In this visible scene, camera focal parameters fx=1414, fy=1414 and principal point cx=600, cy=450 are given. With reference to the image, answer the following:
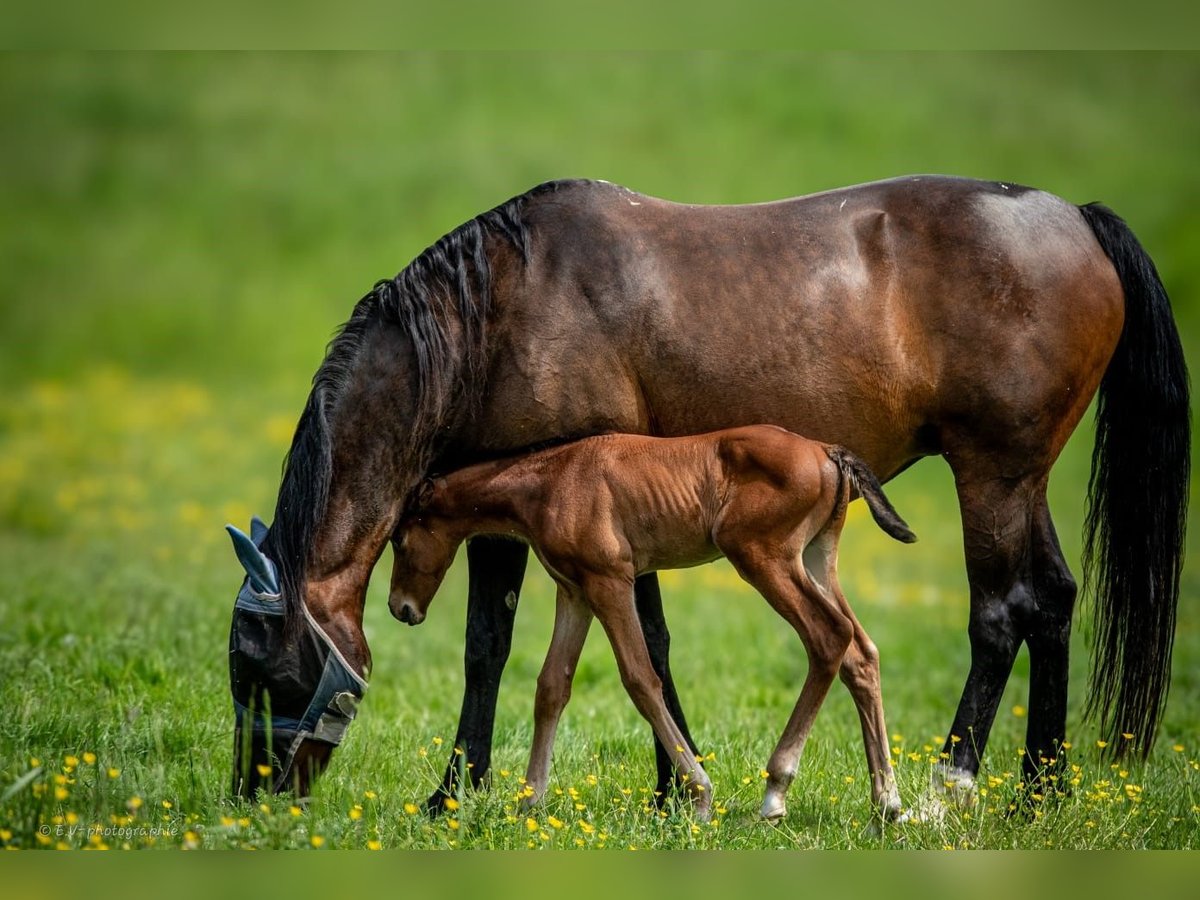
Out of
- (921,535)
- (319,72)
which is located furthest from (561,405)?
(319,72)

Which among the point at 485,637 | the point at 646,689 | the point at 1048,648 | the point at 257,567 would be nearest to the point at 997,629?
the point at 1048,648

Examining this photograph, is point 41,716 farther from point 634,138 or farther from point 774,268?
point 634,138

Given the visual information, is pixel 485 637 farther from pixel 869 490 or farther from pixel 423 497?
pixel 869 490

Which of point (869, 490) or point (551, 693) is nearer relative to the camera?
point (869, 490)

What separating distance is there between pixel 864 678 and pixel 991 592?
83cm

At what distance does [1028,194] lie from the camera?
6.00 metres

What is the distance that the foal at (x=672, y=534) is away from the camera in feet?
17.0

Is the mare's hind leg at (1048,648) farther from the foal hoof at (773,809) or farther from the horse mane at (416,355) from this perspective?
the horse mane at (416,355)

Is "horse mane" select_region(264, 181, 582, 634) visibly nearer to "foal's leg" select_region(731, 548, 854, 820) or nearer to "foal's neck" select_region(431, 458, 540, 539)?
"foal's neck" select_region(431, 458, 540, 539)

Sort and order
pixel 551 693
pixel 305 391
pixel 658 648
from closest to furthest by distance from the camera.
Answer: pixel 551 693 < pixel 658 648 < pixel 305 391

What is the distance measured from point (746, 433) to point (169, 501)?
11.0 metres

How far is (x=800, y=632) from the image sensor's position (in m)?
5.26

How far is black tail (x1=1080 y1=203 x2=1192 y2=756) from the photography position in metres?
6.17

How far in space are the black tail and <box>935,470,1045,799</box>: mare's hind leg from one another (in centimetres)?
55
